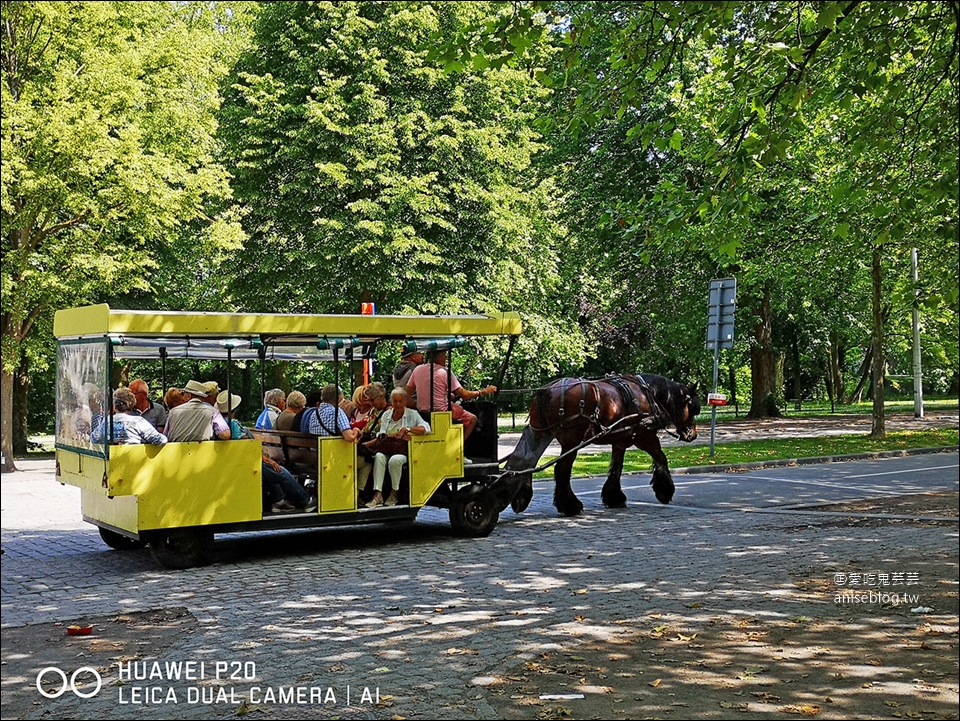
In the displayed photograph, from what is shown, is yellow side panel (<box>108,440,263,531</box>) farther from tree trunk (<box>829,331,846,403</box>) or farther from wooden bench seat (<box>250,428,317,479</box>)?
tree trunk (<box>829,331,846,403</box>)

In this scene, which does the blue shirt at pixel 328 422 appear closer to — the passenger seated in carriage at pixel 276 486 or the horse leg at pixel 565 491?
the passenger seated in carriage at pixel 276 486

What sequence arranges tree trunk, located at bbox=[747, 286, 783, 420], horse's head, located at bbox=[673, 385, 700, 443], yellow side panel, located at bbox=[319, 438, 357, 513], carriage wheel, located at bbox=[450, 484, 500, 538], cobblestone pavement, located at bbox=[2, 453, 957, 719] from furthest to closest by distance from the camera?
tree trunk, located at bbox=[747, 286, 783, 420]
horse's head, located at bbox=[673, 385, 700, 443]
carriage wheel, located at bbox=[450, 484, 500, 538]
yellow side panel, located at bbox=[319, 438, 357, 513]
cobblestone pavement, located at bbox=[2, 453, 957, 719]

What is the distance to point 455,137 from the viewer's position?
27.5 metres

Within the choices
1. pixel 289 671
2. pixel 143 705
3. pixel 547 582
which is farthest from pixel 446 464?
pixel 143 705

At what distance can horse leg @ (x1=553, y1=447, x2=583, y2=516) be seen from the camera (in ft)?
47.1

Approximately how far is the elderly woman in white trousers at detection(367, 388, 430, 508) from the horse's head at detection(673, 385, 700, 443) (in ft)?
16.3

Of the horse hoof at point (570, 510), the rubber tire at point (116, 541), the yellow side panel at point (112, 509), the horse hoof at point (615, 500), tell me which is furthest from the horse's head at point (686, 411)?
the yellow side panel at point (112, 509)

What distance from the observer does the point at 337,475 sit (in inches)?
450

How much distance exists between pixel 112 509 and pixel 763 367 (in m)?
A: 29.6

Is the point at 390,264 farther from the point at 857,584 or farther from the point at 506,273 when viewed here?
the point at 857,584

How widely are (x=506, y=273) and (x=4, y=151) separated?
1318 centimetres

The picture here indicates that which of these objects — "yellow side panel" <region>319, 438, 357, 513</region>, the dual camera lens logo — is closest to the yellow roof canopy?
"yellow side panel" <region>319, 438, 357, 513</region>

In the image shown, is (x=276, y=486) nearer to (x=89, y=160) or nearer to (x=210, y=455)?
(x=210, y=455)

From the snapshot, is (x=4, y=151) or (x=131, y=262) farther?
(x=131, y=262)
